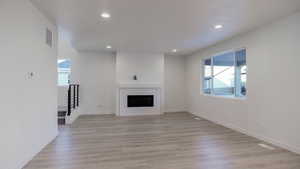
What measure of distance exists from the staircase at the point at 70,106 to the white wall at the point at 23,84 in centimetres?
170

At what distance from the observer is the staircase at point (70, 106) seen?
5000 mm

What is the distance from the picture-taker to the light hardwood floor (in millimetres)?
2467

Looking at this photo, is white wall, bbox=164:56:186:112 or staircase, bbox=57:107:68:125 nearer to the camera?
staircase, bbox=57:107:68:125

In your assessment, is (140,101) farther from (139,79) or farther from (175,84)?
(175,84)

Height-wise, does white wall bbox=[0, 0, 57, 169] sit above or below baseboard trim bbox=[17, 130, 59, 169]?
above

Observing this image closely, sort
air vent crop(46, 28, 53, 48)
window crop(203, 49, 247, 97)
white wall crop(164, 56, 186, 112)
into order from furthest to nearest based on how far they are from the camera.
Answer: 1. white wall crop(164, 56, 186, 112)
2. window crop(203, 49, 247, 97)
3. air vent crop(46, 28, 53, 48)

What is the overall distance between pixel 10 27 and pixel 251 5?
3.39m

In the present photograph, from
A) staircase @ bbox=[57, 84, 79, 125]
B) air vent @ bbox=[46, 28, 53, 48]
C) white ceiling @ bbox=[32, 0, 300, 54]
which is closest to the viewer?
white ceiling @ bbox=[32, 0, 300, 54]

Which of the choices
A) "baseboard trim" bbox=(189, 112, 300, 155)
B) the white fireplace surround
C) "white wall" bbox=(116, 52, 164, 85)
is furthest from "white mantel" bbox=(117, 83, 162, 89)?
"baseboard trim" bbox=(189, 112, 300, 155)

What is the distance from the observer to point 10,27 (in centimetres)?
208

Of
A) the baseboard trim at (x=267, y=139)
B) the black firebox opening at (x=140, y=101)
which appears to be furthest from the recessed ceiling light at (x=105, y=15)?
the baseboard trim at (x=267, y=139)

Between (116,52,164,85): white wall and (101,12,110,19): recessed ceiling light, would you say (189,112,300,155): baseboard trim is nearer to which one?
(116,52,164,85): white wall

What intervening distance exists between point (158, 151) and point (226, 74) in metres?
3.35

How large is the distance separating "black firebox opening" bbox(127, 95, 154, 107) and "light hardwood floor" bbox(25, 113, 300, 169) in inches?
84.9
